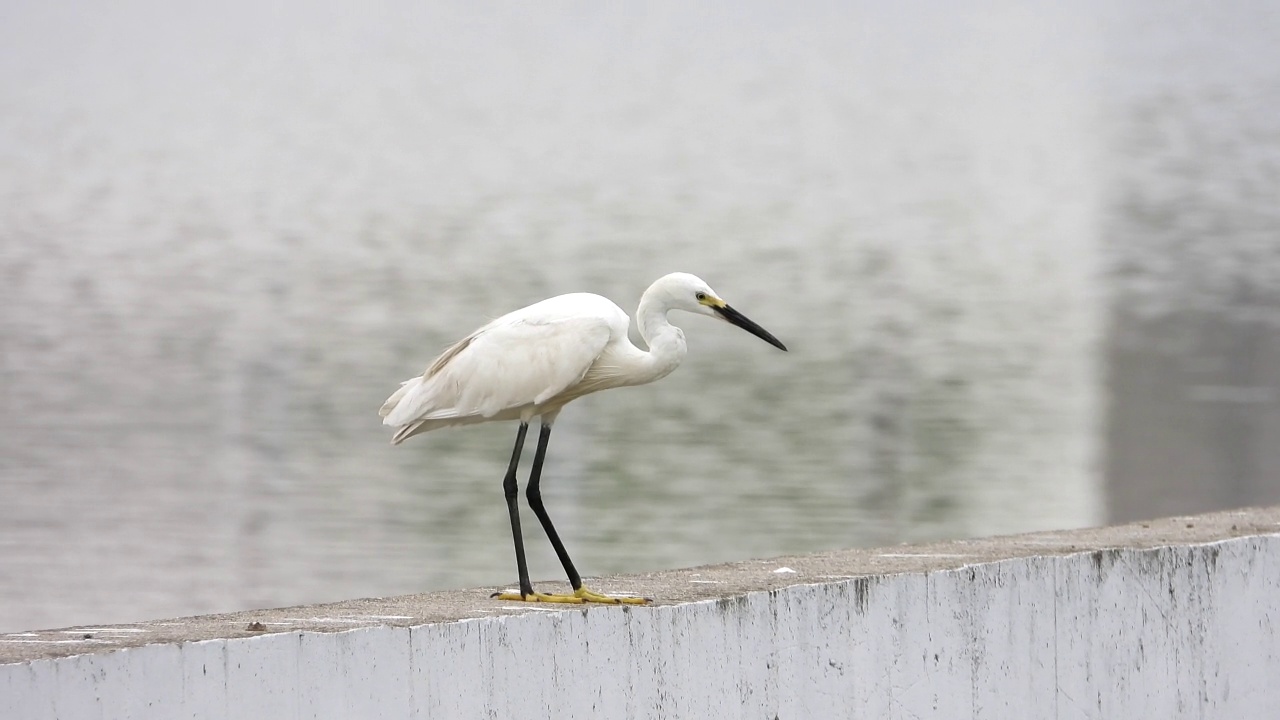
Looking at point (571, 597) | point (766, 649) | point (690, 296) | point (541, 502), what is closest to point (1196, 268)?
point (690, 296)

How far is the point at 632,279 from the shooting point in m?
12.2

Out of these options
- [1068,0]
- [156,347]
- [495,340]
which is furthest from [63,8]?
[495,340]

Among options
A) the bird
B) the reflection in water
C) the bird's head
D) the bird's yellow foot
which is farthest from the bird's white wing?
the reflection in water

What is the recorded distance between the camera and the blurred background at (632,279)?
31.5 feet

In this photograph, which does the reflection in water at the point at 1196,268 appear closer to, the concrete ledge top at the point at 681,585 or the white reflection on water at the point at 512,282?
the white reflection on water at the point at 512,282

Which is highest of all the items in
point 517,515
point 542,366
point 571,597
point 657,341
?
point 657,341

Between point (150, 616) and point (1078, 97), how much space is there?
12.5 meters

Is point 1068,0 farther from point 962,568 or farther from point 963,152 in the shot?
point 962,568

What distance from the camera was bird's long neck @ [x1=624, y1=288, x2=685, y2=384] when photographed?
4766 mm

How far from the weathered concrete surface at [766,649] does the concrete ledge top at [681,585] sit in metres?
0.02

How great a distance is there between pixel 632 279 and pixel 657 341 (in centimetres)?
744

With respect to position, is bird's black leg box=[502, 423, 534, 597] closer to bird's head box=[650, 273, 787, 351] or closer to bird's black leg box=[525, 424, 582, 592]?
bird's black leg box=[525, 424, 582, 592]

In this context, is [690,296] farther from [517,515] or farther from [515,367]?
[517,515]

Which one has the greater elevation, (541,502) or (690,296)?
(690,296)
